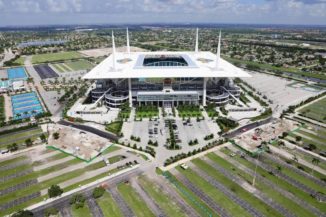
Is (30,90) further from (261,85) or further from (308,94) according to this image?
(308,94)

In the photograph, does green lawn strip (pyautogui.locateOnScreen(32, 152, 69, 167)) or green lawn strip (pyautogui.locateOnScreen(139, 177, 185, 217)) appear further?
green lawn strip (pyautogui.locateOnScreen(32, 152, 69, 167))

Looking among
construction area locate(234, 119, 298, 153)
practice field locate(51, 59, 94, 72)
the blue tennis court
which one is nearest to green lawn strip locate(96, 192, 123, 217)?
construction area locate(234, 119, 298, 153)

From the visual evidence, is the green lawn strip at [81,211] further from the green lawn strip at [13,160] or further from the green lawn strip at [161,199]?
the green lawn strip at [13,160]

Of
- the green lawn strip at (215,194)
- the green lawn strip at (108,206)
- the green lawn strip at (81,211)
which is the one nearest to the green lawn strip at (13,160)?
the green lawn strip at (81,211)

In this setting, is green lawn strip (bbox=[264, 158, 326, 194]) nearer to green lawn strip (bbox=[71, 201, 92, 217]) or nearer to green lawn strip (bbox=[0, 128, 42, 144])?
green lawn strip (bbox=[71, 201, 92, 217])

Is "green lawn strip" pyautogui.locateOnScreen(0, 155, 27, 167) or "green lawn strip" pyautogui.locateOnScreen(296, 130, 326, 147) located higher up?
"green lawn strip" pyautogui.locateOnScreen(296, 130, 326, 147)

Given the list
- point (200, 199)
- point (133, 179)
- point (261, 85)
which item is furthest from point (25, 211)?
point (261, 85)
